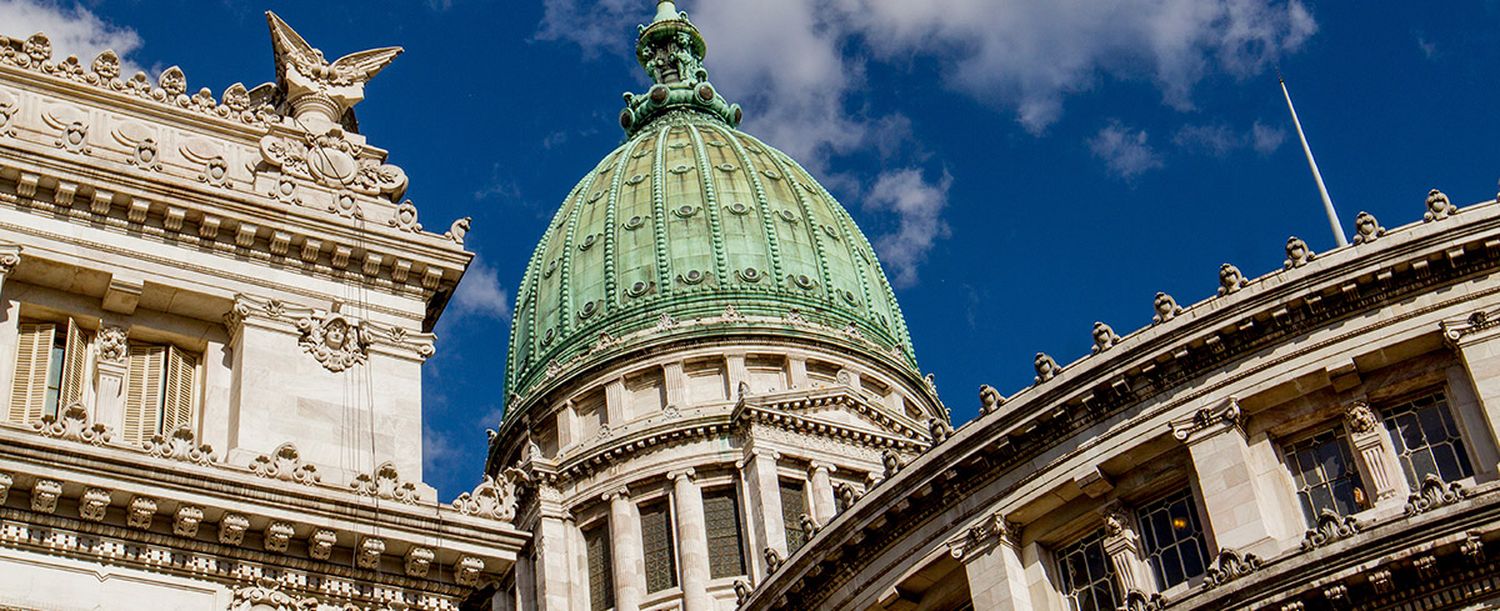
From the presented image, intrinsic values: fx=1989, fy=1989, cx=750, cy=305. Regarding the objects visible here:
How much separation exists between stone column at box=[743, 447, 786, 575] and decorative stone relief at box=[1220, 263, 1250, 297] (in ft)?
79.9

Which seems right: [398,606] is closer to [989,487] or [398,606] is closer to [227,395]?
[227,395]

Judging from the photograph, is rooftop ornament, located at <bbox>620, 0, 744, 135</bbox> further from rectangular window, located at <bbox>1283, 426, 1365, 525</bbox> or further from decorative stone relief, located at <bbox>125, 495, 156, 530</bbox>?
decorative stone relief, located at <bbox>125, 495, 156, 530</bbox>

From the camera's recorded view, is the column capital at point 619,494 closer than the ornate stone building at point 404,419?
No

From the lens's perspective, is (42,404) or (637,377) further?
(637,377)

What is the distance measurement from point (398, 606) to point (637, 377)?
4092 cm

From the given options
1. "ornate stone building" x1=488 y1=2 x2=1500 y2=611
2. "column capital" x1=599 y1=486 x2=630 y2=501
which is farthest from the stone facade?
"column capital" x1=599 y1=486 x2=630 y2=501

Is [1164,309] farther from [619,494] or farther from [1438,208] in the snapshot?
[619,494]

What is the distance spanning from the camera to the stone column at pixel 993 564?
37062 millimetres

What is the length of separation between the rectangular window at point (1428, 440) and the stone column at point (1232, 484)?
221 centimetres

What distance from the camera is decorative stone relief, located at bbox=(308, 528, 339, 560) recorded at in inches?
944

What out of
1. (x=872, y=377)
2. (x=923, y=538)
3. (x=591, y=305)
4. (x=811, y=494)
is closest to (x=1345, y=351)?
(x=923, y=538)

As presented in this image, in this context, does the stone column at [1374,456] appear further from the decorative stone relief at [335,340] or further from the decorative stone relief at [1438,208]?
the decorative stone relief at [335,340]

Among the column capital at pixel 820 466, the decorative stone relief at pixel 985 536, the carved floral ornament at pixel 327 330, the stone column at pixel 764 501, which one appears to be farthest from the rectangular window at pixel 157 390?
the column capital at pixel 820 466

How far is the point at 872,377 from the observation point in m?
66.7
